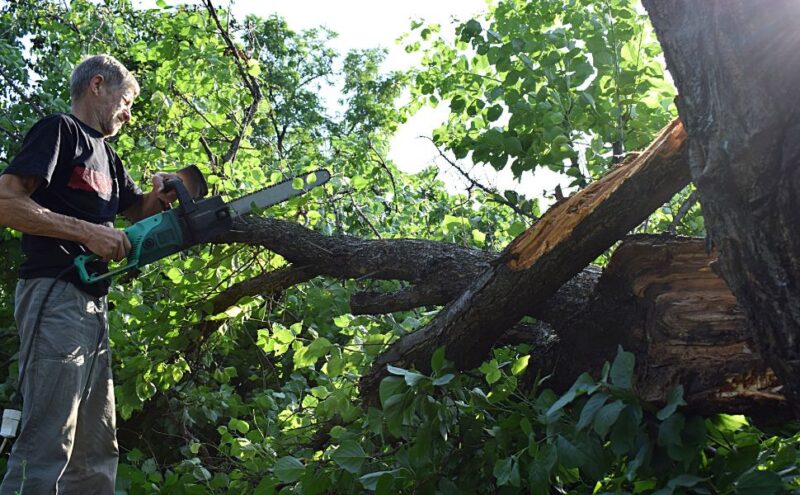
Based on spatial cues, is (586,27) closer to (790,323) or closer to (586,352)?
(586,352)

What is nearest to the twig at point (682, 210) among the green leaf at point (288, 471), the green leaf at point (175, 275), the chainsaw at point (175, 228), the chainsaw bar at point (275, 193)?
the green leaf at point (288, 471)

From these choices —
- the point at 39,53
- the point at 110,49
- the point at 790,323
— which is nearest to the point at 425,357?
the point at 790,323

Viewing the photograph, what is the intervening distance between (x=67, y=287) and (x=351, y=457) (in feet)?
3.73

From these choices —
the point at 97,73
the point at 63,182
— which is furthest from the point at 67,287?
the point at 97,73

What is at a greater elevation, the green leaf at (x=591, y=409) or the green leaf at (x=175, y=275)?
the green leaf at (x=175, y=275)

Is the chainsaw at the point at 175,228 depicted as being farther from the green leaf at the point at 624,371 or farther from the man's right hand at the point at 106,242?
the green leaf at the point at 624,371

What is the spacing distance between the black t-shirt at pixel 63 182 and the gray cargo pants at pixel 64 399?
0.21 ft

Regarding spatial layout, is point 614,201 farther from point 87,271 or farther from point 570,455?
point 87,271

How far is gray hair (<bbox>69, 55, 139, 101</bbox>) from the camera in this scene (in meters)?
2.99

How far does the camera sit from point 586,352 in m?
2.56

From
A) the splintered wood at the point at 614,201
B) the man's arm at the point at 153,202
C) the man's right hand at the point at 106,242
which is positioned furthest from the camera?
the man's arm at the point at 153,202

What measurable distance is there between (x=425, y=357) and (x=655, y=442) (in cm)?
91

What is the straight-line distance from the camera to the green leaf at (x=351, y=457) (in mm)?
2436

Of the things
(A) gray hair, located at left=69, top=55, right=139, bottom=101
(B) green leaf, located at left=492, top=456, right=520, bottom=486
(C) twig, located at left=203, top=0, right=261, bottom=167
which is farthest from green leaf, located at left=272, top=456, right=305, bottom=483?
(C) twig, located at left=203, top=0, right=261, bottom=167
